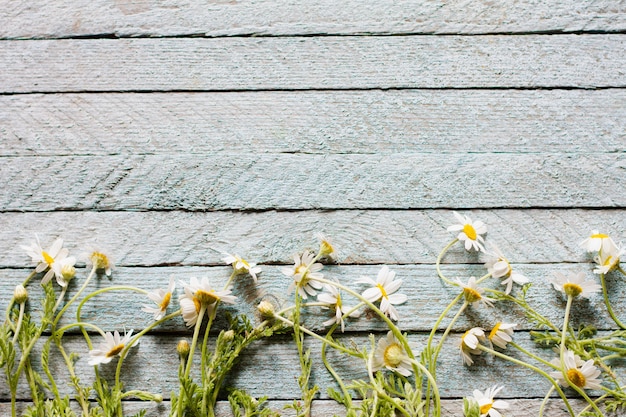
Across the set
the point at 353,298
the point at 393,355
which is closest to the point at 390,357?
the point at 393,355

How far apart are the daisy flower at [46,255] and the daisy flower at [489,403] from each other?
721 millimetres

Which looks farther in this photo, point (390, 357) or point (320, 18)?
point (320, 18)

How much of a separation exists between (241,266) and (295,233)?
11cm

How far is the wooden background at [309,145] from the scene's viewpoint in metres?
0.91

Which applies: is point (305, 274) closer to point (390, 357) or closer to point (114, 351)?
point (390, 357)

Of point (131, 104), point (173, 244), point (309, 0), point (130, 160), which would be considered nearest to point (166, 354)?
point (173, 244)

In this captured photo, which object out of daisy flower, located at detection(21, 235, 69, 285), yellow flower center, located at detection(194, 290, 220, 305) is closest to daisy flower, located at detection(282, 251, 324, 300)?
yellow flower center, located at detection(194, 290, 220, 305)

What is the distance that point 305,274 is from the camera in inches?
33.9

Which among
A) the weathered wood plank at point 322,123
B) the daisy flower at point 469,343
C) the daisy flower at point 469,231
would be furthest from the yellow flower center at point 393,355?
the weathered wood plank at point 322,123

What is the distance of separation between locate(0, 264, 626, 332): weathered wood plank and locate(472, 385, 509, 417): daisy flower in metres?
0.10

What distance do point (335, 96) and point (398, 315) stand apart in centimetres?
40

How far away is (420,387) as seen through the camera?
82 cm

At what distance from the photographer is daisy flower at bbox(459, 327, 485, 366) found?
0.86 metres

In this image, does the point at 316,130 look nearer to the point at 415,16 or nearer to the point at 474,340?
the point at 415,16
